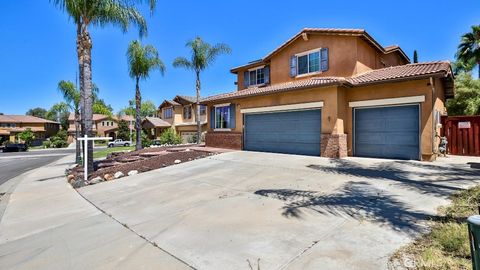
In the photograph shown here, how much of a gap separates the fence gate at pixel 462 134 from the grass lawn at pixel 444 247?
36.1 ft

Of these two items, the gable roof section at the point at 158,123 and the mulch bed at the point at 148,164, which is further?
the gable roof section at the point at 158,123

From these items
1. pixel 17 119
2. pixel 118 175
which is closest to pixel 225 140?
pixel 118 175

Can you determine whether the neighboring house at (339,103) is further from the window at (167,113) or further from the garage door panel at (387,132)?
the window at (167,113)

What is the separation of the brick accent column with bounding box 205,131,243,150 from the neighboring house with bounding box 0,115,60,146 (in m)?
58.0

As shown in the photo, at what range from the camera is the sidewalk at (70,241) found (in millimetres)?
4305

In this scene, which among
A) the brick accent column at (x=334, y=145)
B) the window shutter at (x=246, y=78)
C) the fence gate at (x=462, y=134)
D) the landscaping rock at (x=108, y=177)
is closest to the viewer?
the landscaping rock at (x=108, y=177)

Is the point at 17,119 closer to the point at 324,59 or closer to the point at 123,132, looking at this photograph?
the point at 123,132

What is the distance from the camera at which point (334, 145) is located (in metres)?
13.6

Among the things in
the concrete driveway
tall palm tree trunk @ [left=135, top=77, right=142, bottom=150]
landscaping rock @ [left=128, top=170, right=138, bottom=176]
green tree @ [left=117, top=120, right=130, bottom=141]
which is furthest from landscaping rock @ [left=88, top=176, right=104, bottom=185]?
green tree @ [left=117, top=120, right=130, bottom=141]

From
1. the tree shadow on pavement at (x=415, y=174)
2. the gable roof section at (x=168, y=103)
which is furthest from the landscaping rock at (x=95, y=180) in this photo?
the gable roof section at (x=168, y=103)

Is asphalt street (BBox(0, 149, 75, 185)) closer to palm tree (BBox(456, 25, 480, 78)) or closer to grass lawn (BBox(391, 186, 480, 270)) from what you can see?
grass lawn (BBox(391, 186, 480, 270))

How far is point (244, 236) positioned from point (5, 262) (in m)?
4.11

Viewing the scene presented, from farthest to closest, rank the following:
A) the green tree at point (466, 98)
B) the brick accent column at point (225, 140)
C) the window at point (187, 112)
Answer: the window at point (187, 112), the green tree at point (466, 98), the brick accent column at point (225, 140)

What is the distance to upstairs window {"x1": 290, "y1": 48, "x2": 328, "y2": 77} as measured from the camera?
54.4 feet
